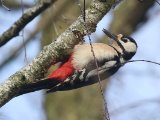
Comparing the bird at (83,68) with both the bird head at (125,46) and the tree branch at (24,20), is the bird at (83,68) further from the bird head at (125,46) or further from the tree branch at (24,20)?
the tree branch at (24,20)

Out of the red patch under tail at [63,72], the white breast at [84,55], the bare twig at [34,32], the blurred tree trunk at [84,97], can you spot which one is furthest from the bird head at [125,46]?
the blurred tree trunk at [84,97]

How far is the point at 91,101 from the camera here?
6.49 meters

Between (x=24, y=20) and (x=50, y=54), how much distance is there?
0.25 metres

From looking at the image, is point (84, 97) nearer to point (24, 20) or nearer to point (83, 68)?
point (83, 68)

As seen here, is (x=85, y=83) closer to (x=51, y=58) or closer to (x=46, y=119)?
(x=51, y=58)

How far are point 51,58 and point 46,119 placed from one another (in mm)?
3390

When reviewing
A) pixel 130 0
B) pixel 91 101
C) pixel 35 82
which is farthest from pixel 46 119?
pixel 35 82

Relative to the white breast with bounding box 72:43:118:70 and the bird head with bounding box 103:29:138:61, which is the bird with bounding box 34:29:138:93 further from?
the bird head with bounding box 103:29:138:61

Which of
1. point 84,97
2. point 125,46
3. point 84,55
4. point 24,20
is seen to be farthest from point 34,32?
point 24,20

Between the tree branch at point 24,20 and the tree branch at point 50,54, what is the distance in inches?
7.3

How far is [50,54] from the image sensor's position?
305 centimetres

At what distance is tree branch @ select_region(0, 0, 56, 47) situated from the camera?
→ 10.1ft

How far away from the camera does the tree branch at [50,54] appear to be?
296 centimetres

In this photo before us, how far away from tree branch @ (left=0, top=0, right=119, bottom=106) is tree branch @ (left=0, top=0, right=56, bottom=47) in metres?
0.19
